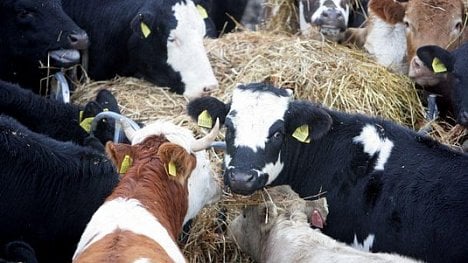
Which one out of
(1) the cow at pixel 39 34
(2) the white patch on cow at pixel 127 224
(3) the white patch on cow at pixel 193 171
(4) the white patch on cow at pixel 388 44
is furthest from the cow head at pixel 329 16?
(2) the white patch on cow at pixel 127 224

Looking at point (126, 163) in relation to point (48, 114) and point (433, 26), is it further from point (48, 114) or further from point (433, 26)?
point (433, 26)

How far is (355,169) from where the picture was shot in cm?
718

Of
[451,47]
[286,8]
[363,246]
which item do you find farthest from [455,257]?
[286,8]

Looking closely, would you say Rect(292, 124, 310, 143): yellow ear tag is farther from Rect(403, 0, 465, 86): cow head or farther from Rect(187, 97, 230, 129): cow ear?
Rect(403, 0, 465, 86): cow head

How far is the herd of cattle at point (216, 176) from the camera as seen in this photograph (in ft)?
19.7

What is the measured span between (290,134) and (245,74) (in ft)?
6.90

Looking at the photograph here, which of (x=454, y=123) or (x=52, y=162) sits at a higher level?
(x=52, y=162)

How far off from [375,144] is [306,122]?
52 cm

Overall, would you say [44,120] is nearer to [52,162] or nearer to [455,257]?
[52,162]

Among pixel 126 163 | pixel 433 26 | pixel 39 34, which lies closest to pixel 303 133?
pixel 126 163

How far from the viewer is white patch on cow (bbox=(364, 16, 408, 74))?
31.2 feet

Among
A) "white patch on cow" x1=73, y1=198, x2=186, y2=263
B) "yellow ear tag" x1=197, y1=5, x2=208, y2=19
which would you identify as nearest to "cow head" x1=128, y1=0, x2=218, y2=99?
"yellow ear tag" x1=197, y1=5, x2=208, y2=19

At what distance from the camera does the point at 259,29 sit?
1115 cm

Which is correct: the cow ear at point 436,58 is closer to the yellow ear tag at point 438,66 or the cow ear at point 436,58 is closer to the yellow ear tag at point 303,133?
the yellow ear tag at point 438,66
